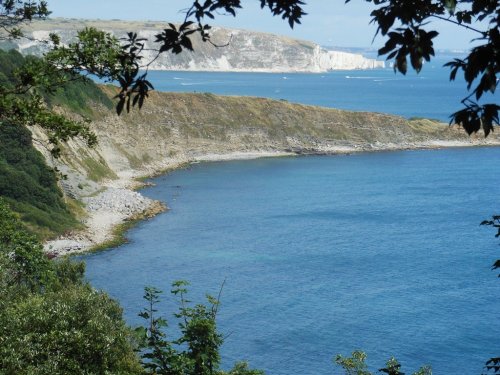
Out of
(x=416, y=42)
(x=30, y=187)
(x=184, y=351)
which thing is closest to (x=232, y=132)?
(x=30, y=187)

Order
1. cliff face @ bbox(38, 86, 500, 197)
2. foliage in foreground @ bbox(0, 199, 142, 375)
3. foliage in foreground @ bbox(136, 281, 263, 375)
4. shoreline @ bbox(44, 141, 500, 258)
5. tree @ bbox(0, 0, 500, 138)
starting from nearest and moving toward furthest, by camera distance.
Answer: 1. tree @ bbox(0, 0, 500, 138)
2. foliage in foreground @ bbox(136, 281, 263, 375)
3. foliage in foreground @ bbox(0, 199, 142, 375)
4. shoreline @ bbox(44, 141, 500, 258)
5. cliff face @ bbox(38, 86, 500, 197)

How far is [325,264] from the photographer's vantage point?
54375 millimetres

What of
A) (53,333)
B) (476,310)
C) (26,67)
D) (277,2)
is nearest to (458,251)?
(476,310)

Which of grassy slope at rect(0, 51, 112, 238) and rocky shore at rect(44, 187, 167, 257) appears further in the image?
grassy slope at rect(0, 51, 112, 238)

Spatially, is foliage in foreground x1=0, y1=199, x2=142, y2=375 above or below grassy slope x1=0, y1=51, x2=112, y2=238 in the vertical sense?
above

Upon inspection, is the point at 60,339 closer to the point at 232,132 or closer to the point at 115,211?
the point at 115,211

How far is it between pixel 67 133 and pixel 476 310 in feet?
115

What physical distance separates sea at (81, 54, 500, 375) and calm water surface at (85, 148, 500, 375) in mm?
110

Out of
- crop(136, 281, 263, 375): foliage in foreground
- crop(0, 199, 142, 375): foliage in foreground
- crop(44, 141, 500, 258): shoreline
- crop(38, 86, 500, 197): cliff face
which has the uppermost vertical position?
crop(136, 281, 263, 375): foliage in foreground

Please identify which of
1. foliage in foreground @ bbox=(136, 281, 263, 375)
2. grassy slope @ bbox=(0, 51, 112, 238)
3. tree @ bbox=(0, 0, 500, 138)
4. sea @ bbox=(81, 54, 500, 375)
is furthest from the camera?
grassy slope @ bbox=(0, 51, 112, 238)

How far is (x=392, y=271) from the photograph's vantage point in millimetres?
53188

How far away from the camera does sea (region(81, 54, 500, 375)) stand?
3859 cm

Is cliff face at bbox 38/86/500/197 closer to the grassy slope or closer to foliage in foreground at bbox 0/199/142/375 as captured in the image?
the grassy slope

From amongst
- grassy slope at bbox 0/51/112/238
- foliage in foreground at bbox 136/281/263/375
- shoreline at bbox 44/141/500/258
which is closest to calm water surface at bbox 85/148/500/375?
shoreline at bbox 44/141/500/258
